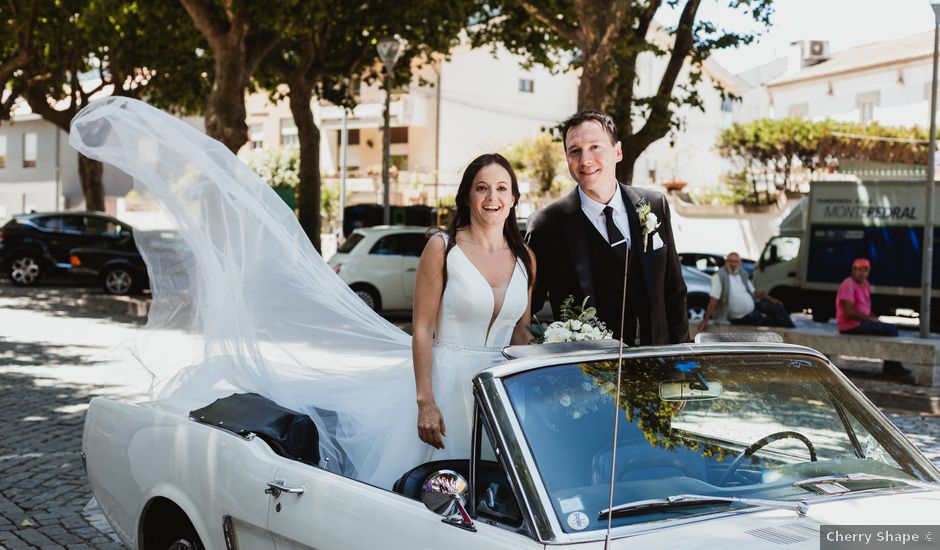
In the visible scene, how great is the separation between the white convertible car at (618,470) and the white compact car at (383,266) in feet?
52.1

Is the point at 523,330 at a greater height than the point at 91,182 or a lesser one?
lesser

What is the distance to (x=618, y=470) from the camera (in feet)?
11.1

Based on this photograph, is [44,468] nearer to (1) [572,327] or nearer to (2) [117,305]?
(1) [572,327]

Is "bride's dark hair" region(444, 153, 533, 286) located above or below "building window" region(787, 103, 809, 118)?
below

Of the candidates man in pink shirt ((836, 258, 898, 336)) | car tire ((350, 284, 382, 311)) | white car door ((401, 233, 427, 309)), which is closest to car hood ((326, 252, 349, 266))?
car tire ((350, 284, 382, 311))

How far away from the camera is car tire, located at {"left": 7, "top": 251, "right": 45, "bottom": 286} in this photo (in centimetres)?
2697

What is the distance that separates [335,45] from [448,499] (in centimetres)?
2412

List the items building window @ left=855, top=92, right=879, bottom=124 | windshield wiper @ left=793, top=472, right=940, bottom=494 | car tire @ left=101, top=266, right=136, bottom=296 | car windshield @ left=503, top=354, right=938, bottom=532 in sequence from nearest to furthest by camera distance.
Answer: car windshield @ left=503, top=354, right=938, bottom=532 → windshield wiper @ left=793, top=472, right=940, bottom=494 → car tire @ left=101, top=266, right=136, bottom=296 → building window @ left=855, top=92, right=879, bottom=124

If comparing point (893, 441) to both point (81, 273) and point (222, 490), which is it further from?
point (81, 273)

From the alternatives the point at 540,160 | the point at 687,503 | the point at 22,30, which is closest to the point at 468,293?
the point at 687,503

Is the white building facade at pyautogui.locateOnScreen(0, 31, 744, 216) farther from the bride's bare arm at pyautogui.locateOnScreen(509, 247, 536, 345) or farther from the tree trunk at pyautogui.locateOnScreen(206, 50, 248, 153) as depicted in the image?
the bride's bare arm at pyautogui.locateOnScreen(509, 247, 536, 345)

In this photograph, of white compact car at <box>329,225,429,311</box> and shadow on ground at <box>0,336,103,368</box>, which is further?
white compact car at <box>329,225,429,311</box>

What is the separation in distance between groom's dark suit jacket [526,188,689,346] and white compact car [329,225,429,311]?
15188mm

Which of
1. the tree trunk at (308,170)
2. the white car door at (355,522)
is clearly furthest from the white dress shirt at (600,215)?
the tree trunk at (308,170)
